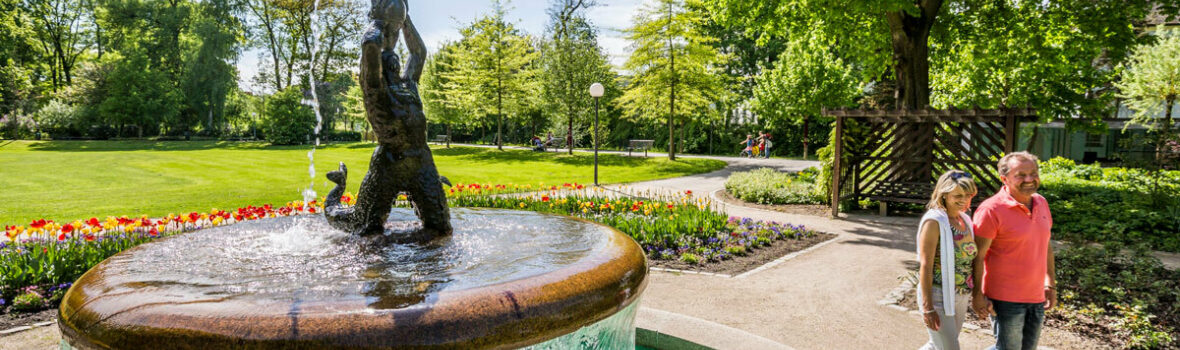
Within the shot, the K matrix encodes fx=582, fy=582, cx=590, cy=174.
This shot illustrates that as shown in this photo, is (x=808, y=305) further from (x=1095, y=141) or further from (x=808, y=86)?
(x=1095, y=141)

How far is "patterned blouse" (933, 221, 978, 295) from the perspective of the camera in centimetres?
336

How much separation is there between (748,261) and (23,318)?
25.2 ft

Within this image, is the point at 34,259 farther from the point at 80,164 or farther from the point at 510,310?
the point at 80,164

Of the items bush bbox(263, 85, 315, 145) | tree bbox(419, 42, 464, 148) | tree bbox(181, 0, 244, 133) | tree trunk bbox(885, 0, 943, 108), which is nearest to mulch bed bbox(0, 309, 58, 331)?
tree trunk bbox(885, 0, 943, 108)

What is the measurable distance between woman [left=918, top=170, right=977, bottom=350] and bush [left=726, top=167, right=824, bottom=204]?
1082 cm

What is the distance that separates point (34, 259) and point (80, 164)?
19.6m

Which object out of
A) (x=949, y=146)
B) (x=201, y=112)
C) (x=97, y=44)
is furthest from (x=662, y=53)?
(x=97, y=44)

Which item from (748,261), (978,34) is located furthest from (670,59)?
(748,261)

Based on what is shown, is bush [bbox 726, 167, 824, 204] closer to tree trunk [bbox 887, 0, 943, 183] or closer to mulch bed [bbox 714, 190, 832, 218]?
mulch bed [bbox 714, 190, 832, 218]

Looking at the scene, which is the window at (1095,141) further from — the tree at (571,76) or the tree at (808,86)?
→ the tree at (571,76)

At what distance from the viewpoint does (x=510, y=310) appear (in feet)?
8.42

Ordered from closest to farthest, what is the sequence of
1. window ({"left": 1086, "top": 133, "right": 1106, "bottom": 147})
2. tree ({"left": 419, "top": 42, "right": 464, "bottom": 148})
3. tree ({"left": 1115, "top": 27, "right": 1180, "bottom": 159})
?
tree ({"left": 1115, "top": 27, "right": 1180, "bottom": 159}) < window ({"left": 1086, "top": 133, "right": 1106, "bottom": 147}) < tree ({"left": 419, "top": 42, "right": 464, "bottom": 148})

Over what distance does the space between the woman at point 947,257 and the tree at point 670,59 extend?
22.6 meters

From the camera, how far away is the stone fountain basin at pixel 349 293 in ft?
7.48
